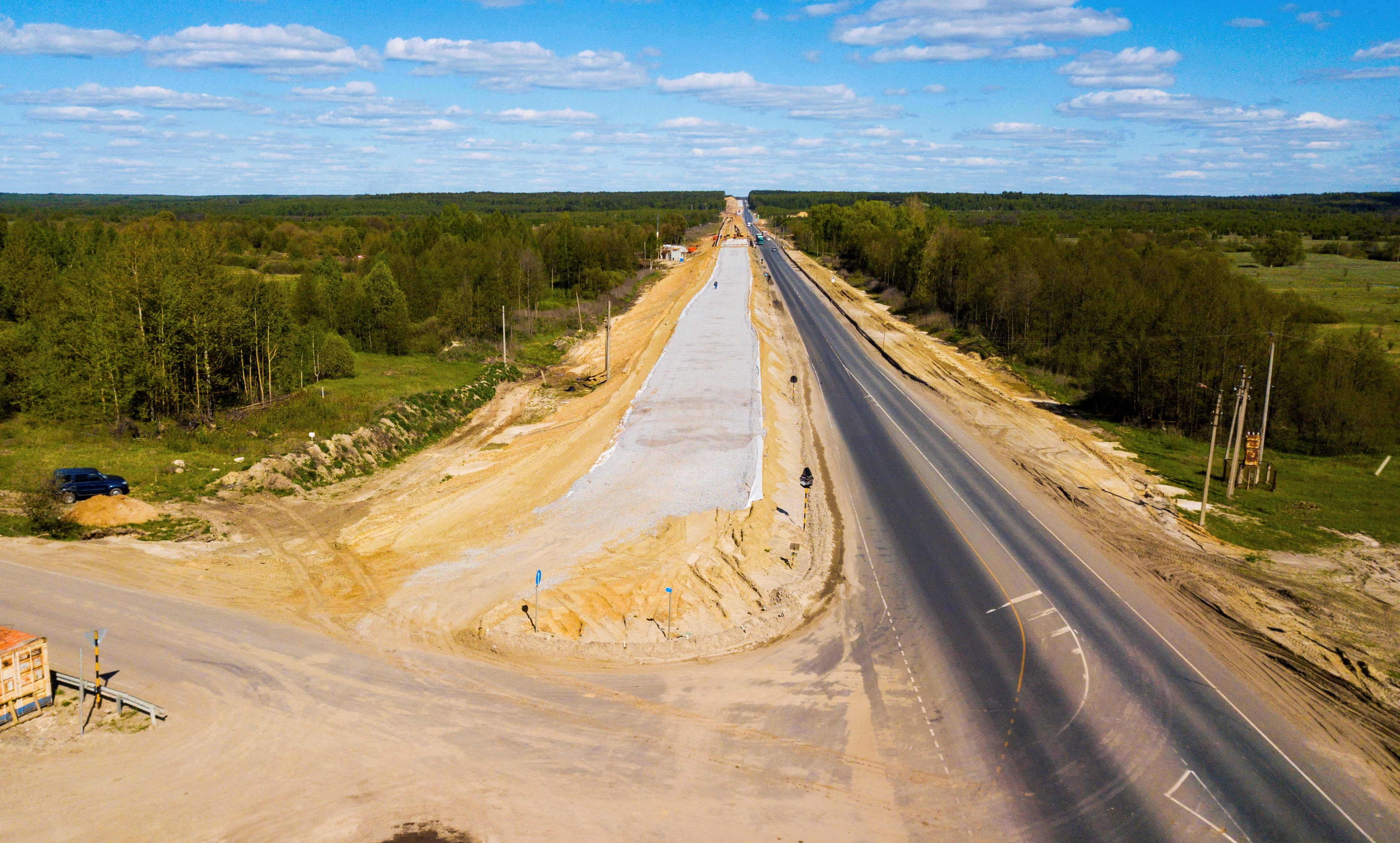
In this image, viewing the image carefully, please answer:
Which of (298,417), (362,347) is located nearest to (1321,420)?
(298,417)

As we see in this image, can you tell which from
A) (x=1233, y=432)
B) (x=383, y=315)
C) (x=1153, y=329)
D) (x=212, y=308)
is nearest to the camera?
(x=1233, y=432)

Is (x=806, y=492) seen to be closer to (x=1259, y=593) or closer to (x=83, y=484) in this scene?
(x=1259, y=593)

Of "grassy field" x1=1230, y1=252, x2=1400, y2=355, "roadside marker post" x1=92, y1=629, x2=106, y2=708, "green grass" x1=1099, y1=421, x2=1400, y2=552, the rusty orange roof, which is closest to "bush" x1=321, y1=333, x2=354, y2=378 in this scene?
"roadside marker post" x1=92, y1=629, x2=106, y2=708

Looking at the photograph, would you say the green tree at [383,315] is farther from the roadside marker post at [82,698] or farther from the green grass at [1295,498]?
the green grass at [1295,498]

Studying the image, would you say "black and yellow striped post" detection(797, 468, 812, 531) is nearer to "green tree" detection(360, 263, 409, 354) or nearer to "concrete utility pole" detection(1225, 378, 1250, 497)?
"concrete utility pole" detection(1225, 378, 1250, 497)

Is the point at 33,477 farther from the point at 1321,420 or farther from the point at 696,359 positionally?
the point at 1321,420

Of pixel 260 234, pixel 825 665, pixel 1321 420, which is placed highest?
pixel 260 234

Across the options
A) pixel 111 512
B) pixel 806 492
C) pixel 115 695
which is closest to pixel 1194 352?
pixel 806 492
